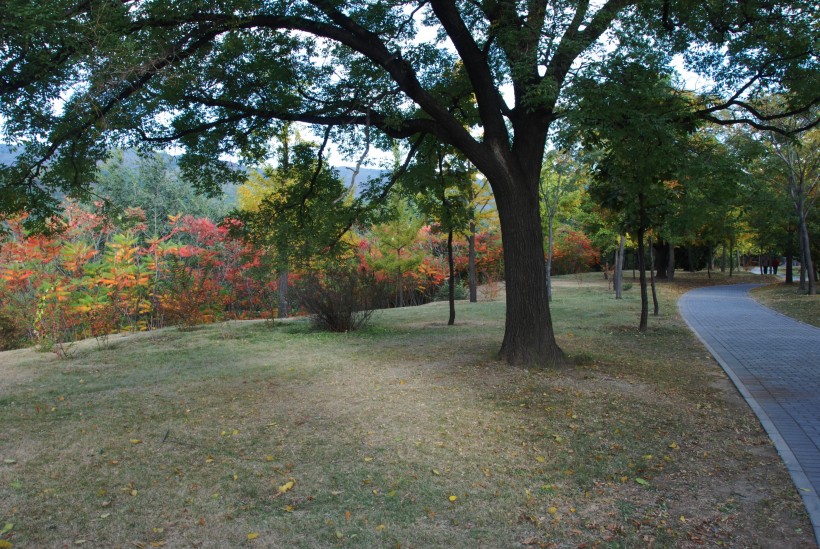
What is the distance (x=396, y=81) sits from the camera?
7.56 metres

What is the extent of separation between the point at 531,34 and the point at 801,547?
6509mm

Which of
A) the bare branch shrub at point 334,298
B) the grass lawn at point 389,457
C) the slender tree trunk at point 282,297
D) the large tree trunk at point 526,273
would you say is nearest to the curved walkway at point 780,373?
the grass lawn at point 389,457

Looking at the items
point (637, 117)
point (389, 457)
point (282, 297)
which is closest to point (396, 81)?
point (637, 117)

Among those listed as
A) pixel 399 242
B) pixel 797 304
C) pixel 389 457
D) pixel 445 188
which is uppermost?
pixel 445 188

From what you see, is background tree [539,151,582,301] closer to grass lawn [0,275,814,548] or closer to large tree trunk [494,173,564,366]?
large tree trunk [494,173,564,366]

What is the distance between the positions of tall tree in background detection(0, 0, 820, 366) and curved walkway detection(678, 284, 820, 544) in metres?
2.73

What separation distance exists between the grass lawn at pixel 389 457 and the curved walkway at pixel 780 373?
19 centimetres

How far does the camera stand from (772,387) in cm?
670

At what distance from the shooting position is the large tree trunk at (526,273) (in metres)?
7.67

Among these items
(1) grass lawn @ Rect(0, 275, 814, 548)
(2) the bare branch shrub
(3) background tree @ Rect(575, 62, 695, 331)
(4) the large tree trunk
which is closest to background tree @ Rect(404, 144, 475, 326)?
(2) the bare branch shrub

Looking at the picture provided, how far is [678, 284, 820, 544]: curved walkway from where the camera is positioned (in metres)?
4.30

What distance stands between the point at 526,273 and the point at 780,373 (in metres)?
3.84

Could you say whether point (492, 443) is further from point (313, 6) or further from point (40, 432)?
point (313, 6)

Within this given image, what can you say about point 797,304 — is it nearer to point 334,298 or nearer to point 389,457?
point 334,298
